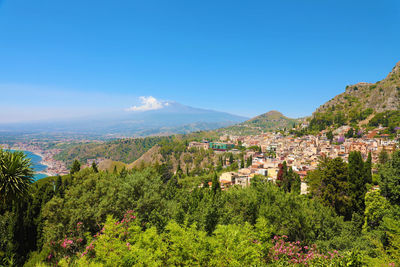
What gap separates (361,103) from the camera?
4200 inches

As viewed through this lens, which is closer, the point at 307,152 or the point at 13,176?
the point at 13,176

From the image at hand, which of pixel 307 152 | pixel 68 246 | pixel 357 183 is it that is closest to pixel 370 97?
→ pixel 307 152

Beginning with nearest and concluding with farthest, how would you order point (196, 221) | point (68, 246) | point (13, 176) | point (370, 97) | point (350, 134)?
point (13, 176) → point (68, 246) → point (196, 221) → point (350, 134) → point (370, 97)

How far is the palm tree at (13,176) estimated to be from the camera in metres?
12.0

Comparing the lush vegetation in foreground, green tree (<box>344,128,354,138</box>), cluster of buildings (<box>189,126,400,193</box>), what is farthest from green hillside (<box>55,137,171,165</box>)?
the lush vegetation in foreground

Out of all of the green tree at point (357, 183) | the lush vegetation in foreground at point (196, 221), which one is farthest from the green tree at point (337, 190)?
the green tree at point (357, 183)

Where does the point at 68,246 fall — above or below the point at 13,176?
below

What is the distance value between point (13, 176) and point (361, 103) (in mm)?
136892

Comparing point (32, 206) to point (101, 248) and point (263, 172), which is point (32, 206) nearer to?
point (101, 248)

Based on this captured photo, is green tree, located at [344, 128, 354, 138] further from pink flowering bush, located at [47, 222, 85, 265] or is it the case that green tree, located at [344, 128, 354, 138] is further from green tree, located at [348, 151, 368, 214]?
pink flowering bush, located at [47, 222, 85, 265]

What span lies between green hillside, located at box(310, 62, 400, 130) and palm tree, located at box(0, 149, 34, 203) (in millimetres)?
109215

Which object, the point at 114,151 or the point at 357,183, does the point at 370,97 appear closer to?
the point at 357,183

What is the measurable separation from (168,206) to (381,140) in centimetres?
7453

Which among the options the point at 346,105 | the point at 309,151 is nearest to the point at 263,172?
the point at 309,151
